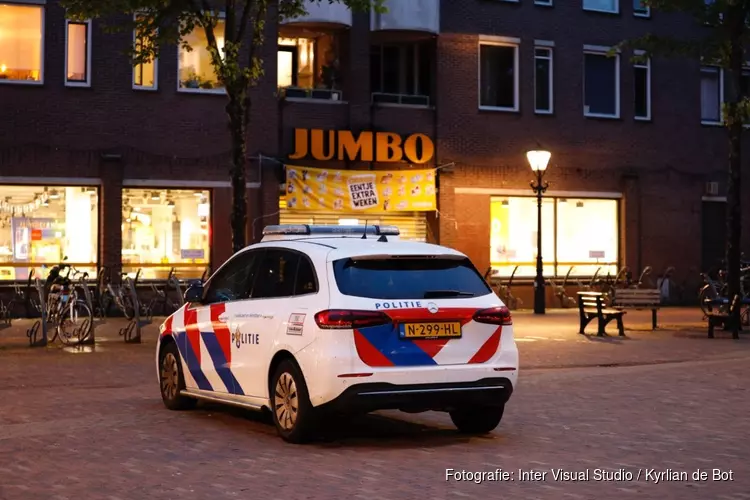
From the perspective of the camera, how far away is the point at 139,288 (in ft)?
96.6

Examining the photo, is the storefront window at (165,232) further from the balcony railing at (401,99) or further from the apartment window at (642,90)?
the apartment window at (642,90)

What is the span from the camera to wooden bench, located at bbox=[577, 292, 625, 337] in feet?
76.8

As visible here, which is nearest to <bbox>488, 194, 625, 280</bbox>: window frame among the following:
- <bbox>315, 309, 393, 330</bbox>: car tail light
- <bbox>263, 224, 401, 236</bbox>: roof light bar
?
<bbox>263, 224, 401, 236</bbox>: roof light bar

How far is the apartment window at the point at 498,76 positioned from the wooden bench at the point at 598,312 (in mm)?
10836

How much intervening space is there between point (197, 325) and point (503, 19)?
23.5 metres

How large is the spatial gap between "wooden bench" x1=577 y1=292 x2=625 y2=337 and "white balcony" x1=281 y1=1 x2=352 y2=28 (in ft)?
35.2

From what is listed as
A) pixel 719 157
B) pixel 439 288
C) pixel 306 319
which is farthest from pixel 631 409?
pixel 719 157

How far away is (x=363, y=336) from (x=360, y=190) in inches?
866

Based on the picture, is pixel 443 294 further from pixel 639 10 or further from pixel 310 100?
pixel 639 10

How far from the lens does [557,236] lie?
114 ft

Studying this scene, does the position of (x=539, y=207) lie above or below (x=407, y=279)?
above

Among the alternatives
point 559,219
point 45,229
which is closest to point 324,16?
point 45,229

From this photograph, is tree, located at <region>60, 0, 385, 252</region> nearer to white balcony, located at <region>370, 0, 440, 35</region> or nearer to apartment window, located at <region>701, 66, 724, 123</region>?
white balcony, located at <region>370, 0, 440, 35</region>

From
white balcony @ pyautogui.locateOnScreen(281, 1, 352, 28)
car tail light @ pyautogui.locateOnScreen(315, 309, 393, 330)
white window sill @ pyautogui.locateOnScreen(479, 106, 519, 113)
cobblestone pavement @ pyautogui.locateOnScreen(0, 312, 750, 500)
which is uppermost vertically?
white balcony @ pyautogui.locateOnScreen(281, 1, 352, 28)
